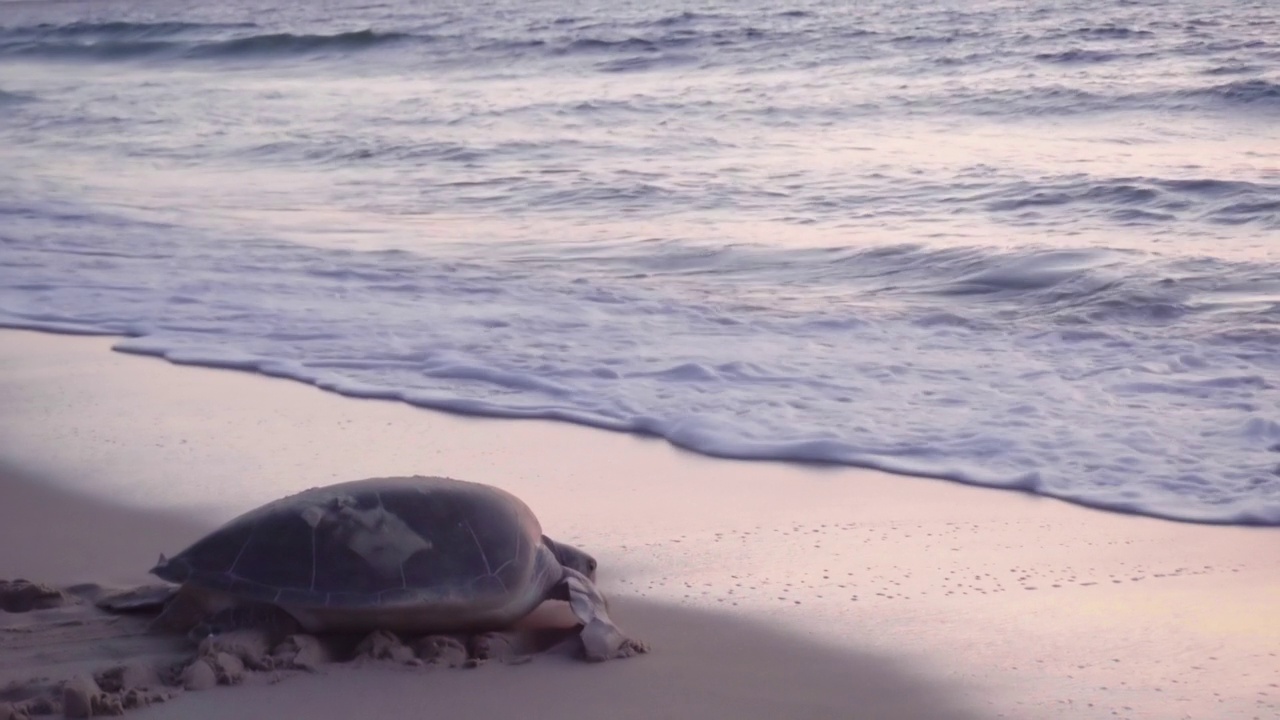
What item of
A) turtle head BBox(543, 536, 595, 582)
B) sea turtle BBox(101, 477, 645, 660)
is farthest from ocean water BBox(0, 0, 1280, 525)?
sea turtle BBox(101, 477, 645, 660)

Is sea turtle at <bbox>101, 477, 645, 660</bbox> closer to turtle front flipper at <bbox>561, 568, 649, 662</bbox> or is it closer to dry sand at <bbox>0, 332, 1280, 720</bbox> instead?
turtle front flipper at <bbox>561, 568, 649, 662</bbox>

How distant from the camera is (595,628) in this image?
321cm

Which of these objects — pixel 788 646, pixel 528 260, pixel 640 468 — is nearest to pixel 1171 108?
pixel 528 260

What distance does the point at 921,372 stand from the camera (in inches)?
233

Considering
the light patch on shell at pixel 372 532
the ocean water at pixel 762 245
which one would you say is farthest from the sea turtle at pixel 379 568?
the ocean water at pixel 762 245

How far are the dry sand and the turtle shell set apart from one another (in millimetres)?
186

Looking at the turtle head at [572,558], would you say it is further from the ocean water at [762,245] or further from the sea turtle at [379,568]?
the ocean water at [762,245]

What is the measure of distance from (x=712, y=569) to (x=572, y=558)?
0.52m

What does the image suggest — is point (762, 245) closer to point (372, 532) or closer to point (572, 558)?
point (572, 558)

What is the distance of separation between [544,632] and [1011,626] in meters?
1.21

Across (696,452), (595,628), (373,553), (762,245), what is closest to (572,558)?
(595,628)

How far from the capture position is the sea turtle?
3066 mm

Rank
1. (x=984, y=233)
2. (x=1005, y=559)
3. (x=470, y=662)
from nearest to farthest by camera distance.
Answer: (x=470, y=662), (x=1005, y=559), (x=984, y=233)

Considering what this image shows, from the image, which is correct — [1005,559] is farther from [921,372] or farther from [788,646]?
[921,372]
